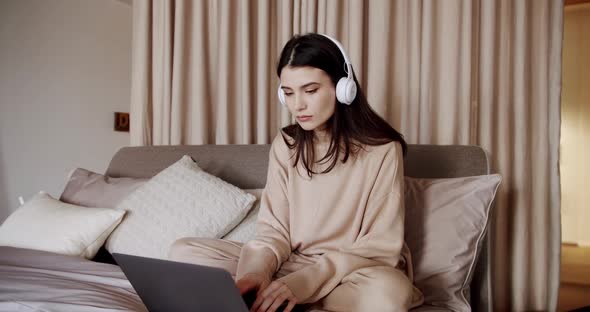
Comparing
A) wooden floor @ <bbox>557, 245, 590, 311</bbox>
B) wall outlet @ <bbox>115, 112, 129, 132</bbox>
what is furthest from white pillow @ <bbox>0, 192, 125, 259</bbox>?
wall outlet @ <bbox>115, 112, 129, 132</bbox>

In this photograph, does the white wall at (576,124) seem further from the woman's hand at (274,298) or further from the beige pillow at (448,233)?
the woman's hand at (274,298)

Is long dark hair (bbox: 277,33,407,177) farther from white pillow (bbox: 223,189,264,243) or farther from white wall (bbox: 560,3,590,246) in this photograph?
white wall (bbox: 560,3,590,246)

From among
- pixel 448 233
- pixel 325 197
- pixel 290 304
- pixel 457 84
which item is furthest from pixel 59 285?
pixel 457 84

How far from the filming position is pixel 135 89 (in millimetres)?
2529

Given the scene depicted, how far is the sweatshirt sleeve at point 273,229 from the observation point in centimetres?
109

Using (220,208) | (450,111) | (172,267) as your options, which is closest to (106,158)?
(220,208)

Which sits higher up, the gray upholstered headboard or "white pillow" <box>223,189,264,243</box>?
the gray upholstered headboard

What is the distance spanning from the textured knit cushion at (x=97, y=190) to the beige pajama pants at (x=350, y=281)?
69cm

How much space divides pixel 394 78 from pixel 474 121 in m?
0.35

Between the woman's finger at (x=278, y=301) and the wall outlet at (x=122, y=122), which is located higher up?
the wall outlet at (x=122, y=122)

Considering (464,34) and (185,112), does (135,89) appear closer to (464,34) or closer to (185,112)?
(185,112)

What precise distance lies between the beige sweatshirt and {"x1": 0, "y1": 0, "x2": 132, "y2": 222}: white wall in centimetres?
285

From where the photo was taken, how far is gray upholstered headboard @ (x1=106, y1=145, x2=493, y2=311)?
136 centimetres

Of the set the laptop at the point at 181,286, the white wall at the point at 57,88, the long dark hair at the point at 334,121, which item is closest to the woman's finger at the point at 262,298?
the laptop at the point at 181,286
